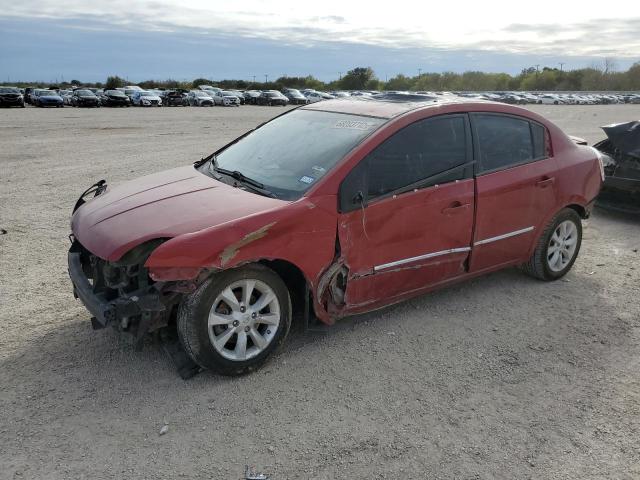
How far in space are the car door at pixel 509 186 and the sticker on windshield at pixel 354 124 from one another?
990 millimetres

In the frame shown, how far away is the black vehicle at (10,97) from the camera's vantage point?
36562 mm

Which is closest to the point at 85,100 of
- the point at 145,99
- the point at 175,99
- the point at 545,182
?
the point at 145,99

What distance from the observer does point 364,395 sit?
3.54 meters

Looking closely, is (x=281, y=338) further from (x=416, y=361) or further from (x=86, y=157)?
(x=86, y=157)

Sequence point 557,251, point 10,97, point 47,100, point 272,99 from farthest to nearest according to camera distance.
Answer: point 272,99 < point 47,100 < point 10,97 < point 557,251

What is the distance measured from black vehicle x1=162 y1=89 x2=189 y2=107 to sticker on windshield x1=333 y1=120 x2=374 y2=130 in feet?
147

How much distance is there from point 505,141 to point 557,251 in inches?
51.2

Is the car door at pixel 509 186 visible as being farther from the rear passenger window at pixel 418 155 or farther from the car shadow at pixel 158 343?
the car shadow at pixel 158 343

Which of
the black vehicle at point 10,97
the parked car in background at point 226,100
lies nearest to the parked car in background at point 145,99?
the parked car in background at point 226,100

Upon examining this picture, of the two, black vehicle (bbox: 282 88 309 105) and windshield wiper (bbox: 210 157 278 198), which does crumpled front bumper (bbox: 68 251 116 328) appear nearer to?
windshield wiper (bbox: 210 157 278 198)

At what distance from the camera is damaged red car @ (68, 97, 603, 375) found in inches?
137

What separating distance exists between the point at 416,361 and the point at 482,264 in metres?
1.30

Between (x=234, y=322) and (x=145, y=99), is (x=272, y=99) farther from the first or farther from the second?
(x=234, y=322)

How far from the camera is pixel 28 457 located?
2945 millimetres
